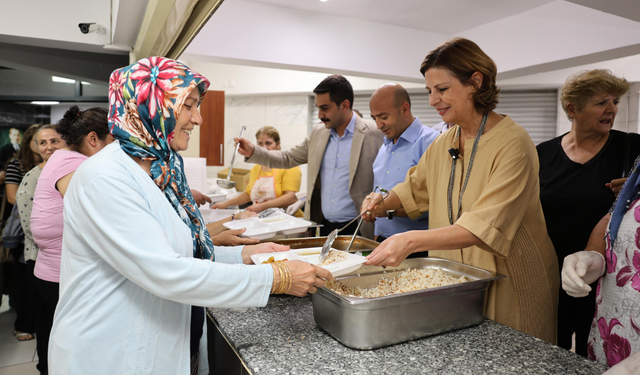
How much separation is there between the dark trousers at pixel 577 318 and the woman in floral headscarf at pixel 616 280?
0.75m

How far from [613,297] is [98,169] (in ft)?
4.64

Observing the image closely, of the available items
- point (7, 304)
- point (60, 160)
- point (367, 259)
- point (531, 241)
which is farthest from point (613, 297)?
point (7, 304)

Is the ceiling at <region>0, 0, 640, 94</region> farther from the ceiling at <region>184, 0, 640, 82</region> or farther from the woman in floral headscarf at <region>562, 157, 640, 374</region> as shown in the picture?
the woman in floral headscarf at <region>562, 157, 640, 374</region>

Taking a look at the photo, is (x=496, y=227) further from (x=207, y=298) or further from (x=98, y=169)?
(x=98, y=169)

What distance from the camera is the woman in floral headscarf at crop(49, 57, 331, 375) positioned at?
91cm

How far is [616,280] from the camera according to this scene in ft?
3.84

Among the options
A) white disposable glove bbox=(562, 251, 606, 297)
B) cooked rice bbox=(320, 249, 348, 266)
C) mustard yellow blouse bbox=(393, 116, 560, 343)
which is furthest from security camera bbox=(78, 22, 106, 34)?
white disposable glove bbox=(562, 251, 606, 297)

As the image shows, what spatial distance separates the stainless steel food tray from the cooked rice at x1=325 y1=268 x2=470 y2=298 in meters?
0.06

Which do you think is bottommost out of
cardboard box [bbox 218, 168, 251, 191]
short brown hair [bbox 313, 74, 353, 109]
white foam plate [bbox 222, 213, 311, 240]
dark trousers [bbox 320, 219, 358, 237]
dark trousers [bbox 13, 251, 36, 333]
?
dark trousers [bbox 13, 251, 36, 333]

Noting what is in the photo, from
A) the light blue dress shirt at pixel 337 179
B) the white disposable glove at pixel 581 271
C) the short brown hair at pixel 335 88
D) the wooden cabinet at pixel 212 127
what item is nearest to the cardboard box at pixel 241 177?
the wooden cabinet at pixel 212 127

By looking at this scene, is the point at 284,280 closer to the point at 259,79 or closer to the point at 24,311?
the point at 24,311

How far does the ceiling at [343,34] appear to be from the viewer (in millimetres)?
3393

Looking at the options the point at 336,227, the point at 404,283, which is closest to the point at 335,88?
the point at 336,227

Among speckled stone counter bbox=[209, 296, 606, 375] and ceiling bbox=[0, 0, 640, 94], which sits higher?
ceiling bbox=[0, 0, 640, 94]
